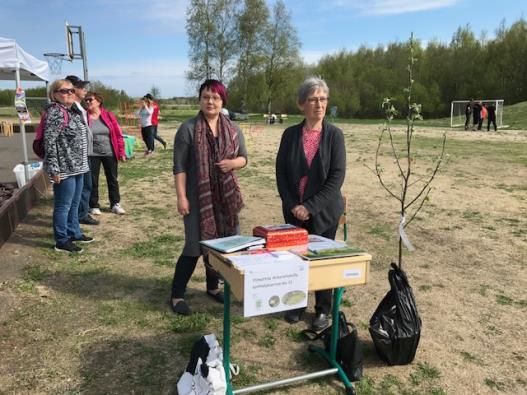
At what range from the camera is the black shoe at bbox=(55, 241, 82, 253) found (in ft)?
15.8

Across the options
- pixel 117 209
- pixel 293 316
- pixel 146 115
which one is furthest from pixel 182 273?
pixel 146 115

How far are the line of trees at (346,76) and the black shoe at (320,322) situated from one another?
38157mm

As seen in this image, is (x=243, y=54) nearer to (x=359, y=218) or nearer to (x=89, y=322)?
(x=359, y=218)

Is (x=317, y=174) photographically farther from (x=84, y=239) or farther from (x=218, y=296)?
(x=84, y=239)

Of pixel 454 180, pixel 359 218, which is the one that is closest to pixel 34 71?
pixel 359 218

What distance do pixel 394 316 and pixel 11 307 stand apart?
9.62 feet

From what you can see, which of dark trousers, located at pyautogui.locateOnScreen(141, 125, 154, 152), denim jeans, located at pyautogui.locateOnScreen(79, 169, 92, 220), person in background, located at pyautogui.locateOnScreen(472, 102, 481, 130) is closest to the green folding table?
denim jeans, located at pyautogui.locateOnScreen(79, 169, 92, 220)

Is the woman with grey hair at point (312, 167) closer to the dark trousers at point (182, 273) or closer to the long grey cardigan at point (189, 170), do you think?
the long grey cardigan at point (189, 170)

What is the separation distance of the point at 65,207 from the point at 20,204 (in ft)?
5.66

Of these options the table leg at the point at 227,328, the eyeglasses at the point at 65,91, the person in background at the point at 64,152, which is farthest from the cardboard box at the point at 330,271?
the eyeglasses at the point at 65,91

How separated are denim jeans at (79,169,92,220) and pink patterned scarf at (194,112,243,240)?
2.96 metres

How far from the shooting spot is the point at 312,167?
3.13 metres

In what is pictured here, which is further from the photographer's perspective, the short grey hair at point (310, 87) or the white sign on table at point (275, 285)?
the short grey hair at point (310, 87)

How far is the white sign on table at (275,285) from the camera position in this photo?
6.81 feet
